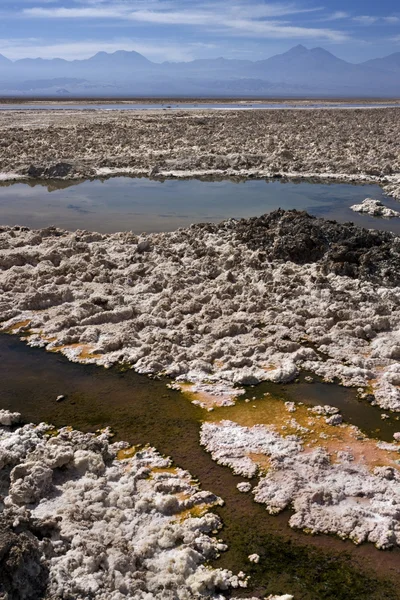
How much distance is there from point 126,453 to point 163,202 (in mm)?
13630

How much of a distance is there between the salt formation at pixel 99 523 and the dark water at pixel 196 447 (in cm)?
22

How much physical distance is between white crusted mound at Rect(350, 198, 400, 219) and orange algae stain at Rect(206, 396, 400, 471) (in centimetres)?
1155

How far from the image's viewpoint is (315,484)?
571 cm

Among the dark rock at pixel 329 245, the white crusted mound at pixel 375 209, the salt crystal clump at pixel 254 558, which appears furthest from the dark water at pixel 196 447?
the white crusted mound at pixel 375 209

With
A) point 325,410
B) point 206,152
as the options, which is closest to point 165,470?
point 325,410

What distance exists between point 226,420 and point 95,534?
93.8 inches

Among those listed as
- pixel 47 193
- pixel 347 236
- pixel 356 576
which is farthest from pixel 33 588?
pixel 47 193

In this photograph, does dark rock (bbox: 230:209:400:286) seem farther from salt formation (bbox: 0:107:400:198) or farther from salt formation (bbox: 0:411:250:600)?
salt formation (bbox: 0:107:400:198)

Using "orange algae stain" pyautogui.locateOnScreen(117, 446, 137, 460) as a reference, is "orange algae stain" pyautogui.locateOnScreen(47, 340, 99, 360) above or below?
above

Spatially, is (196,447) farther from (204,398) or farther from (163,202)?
(163,202)

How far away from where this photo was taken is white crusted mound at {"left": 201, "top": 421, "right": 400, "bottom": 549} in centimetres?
520

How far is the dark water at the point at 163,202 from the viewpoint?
1619 cm

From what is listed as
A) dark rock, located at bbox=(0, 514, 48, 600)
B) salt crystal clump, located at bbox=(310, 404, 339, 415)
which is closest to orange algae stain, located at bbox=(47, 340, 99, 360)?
salt crystal clump, located at bbox=(310, 404, 339, 415)

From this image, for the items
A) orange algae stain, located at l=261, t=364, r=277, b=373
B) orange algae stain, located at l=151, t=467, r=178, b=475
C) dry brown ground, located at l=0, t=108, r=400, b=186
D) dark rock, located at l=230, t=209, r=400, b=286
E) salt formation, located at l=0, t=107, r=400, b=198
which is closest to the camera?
orange algae stain, located at l=151, t=467, r=178, b=475
